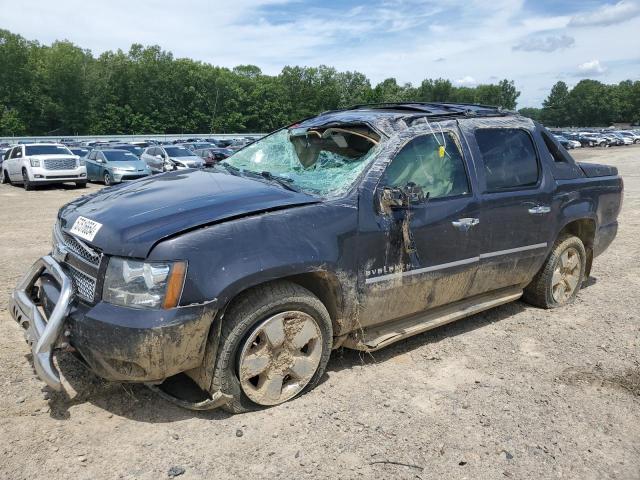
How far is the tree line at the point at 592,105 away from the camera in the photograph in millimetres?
129125

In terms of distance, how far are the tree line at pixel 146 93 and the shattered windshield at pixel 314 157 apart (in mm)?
64151

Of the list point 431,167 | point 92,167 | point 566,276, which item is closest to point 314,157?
point 431,167

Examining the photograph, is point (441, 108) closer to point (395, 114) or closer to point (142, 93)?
point (395, 114)

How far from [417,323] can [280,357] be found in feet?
3.88

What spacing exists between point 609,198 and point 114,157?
1888 cm

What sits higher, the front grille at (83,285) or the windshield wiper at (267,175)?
the windshield wiper at (267,175)

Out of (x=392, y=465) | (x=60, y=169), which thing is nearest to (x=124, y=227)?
(x=392, y=465)

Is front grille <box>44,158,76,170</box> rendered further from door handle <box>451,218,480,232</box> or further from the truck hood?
door handle <box>451,218,480,232</box>

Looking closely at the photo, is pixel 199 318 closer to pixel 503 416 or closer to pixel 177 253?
pixel 177 253

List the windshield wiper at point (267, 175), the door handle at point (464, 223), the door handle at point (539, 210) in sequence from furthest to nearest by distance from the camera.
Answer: the door handle at point (539, 210)
the door handle at point (464, 223)
the windshield wiper at point (267, 175)

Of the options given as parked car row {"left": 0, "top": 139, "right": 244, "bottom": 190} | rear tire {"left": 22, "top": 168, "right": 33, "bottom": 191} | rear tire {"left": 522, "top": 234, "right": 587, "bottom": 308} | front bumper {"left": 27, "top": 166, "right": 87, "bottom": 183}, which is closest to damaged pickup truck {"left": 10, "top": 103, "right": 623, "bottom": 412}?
rear tire {"left": 522, "top": 234, "right": 587, "bottom": 308}

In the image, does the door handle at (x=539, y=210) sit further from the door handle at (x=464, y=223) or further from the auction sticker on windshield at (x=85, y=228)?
the auction sticker on windshield at (x=85, y=228)

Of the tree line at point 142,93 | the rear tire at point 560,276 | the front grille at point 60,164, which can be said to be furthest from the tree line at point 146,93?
the rear tire at point 560,276

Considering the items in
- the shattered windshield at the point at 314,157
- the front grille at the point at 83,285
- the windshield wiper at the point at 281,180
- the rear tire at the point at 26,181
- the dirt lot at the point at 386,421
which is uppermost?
the shattered windshield at the point at 314,157
